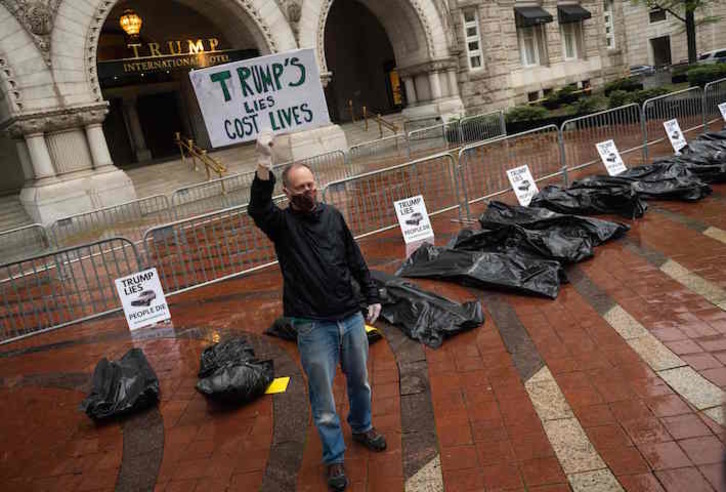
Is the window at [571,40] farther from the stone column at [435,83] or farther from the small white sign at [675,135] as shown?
the small white sign at [675,135]

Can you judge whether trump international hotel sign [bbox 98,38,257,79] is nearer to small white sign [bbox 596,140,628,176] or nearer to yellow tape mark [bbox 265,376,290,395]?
small white sign [bbox 596,140,628,176]

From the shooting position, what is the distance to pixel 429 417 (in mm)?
3990

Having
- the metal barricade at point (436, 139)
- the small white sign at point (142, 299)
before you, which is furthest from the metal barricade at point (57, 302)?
the metal barricade at point (436, 139)

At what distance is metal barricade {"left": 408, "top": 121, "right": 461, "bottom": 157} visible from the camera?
808 inches

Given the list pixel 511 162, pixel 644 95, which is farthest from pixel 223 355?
pixel 644 95

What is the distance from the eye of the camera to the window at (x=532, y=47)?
29.9 meters

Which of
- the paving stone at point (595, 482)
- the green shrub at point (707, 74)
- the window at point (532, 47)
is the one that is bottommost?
the paving stone at point (595, 482)

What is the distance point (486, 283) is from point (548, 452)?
2826mm

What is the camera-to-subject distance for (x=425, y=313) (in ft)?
17.7

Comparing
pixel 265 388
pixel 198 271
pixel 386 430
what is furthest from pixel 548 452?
pixel 198 271

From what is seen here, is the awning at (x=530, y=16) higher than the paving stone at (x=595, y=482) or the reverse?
higher

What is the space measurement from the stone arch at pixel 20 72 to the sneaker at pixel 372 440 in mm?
15413

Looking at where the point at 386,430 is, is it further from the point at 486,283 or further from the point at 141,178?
the point at 141,178

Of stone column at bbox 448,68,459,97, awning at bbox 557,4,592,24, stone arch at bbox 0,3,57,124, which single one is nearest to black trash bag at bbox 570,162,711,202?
stone arch at bbox 0,3,57,124
